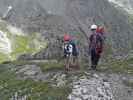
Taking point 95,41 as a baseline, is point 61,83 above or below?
below

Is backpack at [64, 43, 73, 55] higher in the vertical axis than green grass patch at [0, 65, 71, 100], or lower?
higher

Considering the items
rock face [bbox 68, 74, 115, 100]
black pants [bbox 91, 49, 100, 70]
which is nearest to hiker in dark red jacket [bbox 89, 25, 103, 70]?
black pants [bbox 91, 49, 100, 70]

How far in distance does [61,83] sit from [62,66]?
735 cm

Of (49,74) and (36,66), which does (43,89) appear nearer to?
(49,74)

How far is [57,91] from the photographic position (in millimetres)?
26422

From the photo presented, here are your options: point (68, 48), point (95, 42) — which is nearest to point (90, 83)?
point (95, 42)

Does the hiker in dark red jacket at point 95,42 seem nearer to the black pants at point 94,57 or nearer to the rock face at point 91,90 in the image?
the black pants at point 94,57

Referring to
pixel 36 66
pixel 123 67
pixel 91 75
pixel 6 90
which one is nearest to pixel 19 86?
pixel 6 90

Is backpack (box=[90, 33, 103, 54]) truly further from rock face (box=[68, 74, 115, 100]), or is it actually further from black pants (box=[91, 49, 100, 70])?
Result: rock face (box=[68, 74, 115, 100])

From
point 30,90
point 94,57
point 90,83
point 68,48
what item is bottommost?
point 30,90

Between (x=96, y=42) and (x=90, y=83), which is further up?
(x=96, y=42)

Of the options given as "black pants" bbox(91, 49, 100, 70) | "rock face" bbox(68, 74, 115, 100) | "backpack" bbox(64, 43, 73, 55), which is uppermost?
"backpack" bbox(64, 43, 73, 55)

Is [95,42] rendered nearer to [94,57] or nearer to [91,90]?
[94,57]

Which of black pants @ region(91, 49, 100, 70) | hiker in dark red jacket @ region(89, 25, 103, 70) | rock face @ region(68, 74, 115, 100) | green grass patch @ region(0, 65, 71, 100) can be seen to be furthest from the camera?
black pants @ region(91, 49, 100, 70)
